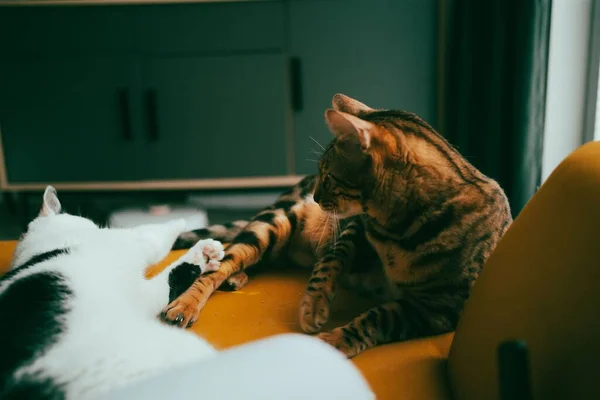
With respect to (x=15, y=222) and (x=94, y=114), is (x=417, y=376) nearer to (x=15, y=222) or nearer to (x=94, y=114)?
(x=94, y=114)

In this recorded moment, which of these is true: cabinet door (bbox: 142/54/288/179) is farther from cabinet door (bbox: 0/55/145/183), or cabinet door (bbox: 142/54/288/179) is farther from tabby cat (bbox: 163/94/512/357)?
tabby cat (bbox: 163/94/512/357)

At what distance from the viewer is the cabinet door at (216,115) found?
7.79 feet

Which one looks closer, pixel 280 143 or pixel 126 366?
pixel 126 366

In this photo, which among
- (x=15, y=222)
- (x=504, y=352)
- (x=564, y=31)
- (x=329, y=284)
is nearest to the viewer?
(x=504, y=352)

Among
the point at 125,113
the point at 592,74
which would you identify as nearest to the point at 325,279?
the point at 592,74

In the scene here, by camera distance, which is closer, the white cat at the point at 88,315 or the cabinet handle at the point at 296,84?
the white cat at the point at 88,315

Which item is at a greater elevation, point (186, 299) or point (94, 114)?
point (94, 114)

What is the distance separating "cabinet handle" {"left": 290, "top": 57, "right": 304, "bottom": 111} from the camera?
2.36m

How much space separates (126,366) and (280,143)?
189 cm

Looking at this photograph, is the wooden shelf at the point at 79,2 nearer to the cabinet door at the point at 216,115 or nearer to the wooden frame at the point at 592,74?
the cabinet door at the point at 216,115

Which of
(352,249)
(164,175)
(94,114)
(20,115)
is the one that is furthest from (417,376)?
(20,115)

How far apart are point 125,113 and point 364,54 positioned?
119 centimetres

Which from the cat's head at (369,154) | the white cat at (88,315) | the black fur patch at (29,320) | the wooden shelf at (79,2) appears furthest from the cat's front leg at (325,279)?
the wooden shelf at (79,2)

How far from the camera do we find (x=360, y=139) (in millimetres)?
941
